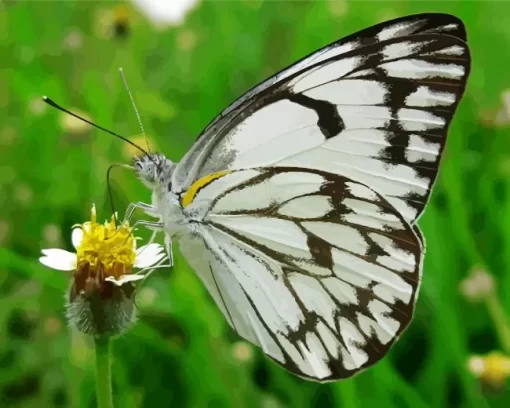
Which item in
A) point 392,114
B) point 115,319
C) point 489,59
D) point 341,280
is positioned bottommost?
point 115,319

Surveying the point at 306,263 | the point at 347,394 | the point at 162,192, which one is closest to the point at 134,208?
the point at 162,192

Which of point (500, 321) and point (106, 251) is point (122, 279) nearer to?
point (106, 251)

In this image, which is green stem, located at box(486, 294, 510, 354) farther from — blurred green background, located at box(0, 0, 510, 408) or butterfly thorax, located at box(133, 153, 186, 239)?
butterfly thorax, located at box(133, 153, 186, 239)

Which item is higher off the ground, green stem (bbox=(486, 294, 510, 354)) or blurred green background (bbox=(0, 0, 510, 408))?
blurred green background (bbox=(0, 0, 510, 408))

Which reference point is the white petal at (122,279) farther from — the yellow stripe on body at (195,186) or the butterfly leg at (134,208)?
the yellow stripe on body at (195,186)

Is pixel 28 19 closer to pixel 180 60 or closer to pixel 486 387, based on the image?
pixel 180 60

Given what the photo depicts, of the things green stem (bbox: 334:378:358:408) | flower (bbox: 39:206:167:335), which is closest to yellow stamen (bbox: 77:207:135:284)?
flower (bbox: 39:206:167:335)

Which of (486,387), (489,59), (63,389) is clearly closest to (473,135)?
(489,59)
